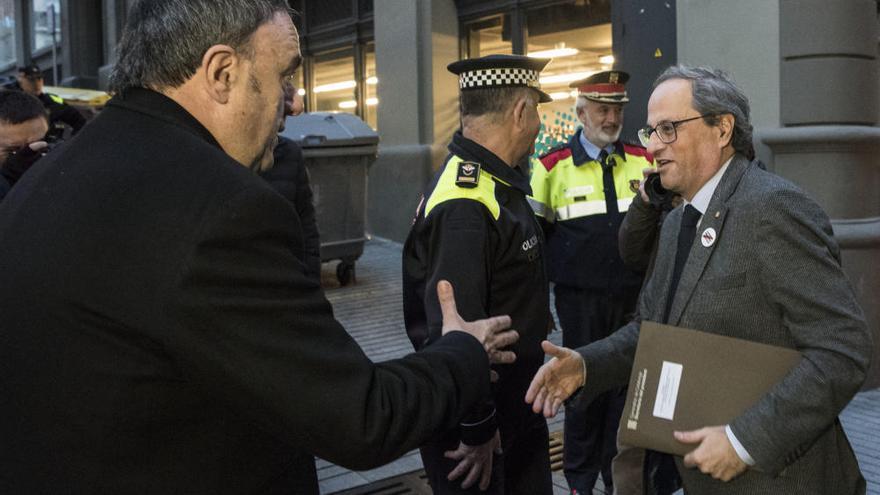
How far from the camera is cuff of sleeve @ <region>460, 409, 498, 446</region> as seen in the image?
273cm

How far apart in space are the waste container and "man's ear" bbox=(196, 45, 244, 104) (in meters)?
7.62

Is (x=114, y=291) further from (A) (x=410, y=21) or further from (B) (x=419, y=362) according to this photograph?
(A) (x=410, y=21)

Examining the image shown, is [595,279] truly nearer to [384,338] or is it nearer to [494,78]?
[494,78]

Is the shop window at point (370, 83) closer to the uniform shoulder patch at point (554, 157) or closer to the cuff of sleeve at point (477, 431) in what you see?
the uniform shoulder patch at point (554, 157)

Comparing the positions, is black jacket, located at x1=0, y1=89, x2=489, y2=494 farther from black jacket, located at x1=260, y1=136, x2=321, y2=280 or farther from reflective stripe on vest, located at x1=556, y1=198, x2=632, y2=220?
reflective stripe on vest, located at x1=556, y1=198, x2=632, y2=220

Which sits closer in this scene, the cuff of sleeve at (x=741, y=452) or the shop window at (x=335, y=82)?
the cuff of sleeve at (x=741, y=452)

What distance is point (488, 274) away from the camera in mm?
2875

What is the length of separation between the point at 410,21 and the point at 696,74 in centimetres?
923

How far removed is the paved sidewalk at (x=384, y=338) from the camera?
459 centimetres

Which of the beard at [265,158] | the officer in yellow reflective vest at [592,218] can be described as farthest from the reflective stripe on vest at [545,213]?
the beard at [265,158]

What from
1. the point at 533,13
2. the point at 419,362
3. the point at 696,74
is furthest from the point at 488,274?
the point at 533,13

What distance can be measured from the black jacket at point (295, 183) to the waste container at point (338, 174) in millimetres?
4511

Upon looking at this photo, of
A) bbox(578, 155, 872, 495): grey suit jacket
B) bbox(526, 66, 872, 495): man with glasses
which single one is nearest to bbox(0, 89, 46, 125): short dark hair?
bbox(526, 66, 872, 495): man with glasses

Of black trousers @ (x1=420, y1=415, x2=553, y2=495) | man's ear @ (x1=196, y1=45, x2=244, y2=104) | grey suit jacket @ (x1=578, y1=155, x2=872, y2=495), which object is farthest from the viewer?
black trousers @ (x1=420, y1=415, x2=553, y2=495)
